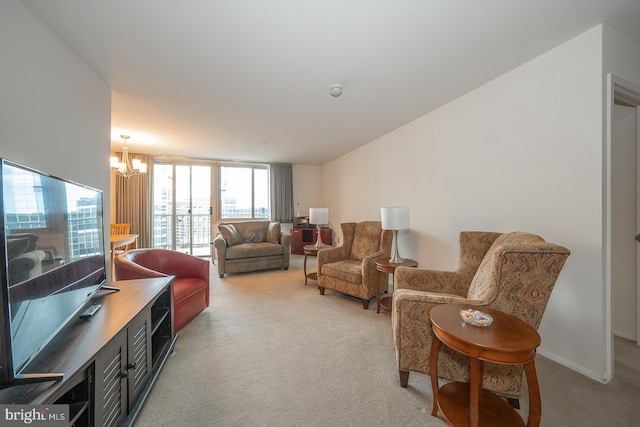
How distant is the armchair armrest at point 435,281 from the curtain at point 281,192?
4696 millimetres

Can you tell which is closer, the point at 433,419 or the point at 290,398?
the point at 433,419

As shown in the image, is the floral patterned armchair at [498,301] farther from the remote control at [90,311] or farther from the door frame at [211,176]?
the door frame at [211,176]

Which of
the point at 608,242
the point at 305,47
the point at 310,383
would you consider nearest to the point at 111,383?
the point at 310,383

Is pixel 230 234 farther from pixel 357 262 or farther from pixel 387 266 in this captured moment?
pixel 387 266

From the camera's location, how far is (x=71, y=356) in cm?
100

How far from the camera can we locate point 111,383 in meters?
1.17

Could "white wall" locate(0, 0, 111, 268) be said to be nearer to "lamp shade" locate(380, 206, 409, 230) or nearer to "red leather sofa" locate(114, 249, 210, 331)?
"red leather sofa" locate(114, 249, 210, 331)

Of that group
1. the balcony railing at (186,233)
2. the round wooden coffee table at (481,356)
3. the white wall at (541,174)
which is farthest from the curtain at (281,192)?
the round wooden coffee table at (481,356)

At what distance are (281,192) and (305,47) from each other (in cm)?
476

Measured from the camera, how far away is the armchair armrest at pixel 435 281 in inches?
82.2

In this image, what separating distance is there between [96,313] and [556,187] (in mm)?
3191

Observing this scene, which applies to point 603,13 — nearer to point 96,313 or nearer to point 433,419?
point 433,419

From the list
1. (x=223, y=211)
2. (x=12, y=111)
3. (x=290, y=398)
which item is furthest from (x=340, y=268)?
(x=223, y=211)

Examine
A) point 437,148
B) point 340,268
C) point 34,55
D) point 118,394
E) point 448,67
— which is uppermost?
point 448,67
